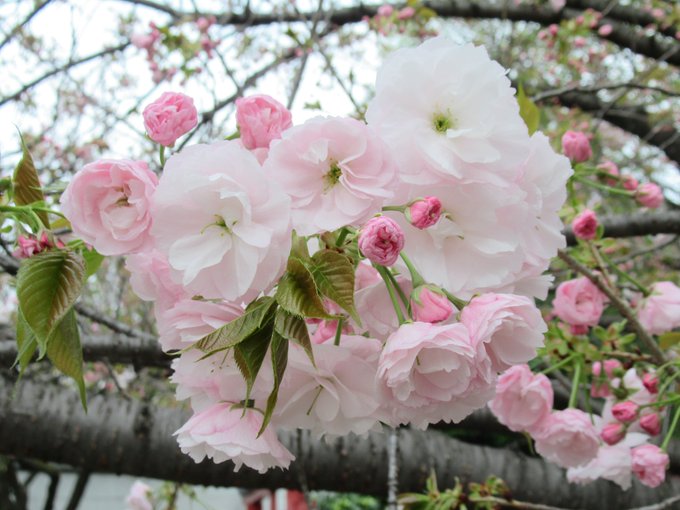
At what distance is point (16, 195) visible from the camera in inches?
28.0

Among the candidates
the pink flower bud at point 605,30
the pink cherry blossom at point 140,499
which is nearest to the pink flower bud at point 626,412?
the pink cherry blossom at point 140,499

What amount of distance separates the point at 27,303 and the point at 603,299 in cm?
108

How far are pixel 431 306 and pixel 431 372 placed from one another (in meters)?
0.06

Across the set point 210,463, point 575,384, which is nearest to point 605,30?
point 575,384

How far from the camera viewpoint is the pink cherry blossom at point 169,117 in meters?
0.63

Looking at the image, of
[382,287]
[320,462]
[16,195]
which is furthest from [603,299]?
[16,195]

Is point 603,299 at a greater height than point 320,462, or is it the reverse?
point 603,299

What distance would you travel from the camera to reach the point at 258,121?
638 mm

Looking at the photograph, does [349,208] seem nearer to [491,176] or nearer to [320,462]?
[491,176]

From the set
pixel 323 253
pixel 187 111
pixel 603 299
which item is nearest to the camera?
pixel 323 253

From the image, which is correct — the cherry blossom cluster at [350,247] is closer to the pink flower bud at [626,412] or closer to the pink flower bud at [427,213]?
the pink flower bud at [427,213]

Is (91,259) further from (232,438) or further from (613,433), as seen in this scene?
(613,433)

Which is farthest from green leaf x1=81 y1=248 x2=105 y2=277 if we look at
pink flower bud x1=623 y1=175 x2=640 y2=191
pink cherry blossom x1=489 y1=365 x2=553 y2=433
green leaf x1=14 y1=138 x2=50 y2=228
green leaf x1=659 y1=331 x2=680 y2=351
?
pink flower bud x1=623 y1=175 x2=640 y2=191

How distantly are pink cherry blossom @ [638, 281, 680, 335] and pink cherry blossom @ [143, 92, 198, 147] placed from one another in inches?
40.4
